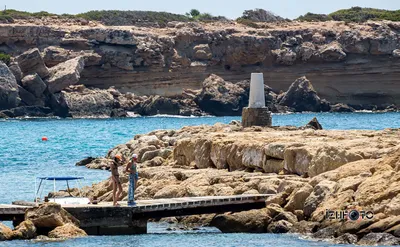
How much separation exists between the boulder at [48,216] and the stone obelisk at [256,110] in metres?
13.5

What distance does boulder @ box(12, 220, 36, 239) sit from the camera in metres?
20.4

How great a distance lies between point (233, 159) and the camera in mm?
26375

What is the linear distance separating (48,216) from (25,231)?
0.57 m

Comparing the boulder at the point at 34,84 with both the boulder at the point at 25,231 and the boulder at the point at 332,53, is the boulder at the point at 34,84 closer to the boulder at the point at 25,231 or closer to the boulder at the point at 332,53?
the boulder at the point at 332,53

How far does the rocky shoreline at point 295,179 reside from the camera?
19.6 metres

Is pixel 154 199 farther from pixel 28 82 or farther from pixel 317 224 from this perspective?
pixel 28 82

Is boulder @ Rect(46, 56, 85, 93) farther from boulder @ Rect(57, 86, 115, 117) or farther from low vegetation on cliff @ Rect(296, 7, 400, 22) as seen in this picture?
low vegetation on cliff @ Rect(296, 7, 400, 22)

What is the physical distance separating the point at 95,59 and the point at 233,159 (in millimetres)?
68263

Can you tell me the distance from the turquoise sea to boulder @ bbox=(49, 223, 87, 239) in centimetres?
28

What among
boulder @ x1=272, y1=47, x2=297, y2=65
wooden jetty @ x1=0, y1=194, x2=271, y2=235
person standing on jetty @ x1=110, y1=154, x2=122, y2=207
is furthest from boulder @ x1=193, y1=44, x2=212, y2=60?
person standing on jetty @ x1=110, y1=154, x2=122, y2=207

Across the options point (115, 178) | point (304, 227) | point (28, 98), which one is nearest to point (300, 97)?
point (28, 98)

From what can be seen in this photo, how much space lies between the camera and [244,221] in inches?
852

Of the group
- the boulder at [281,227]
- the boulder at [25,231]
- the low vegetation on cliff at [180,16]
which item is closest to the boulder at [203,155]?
the boulder at [281,227]

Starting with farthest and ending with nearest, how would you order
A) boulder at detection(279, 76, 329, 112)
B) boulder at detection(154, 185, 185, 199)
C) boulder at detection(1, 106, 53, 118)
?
1. boulder at detection(279, 76, 329, 112)
2. boulder at detection(1, 106, 53, 118)
3. boulder at detection(154, 185, 185, 199)
